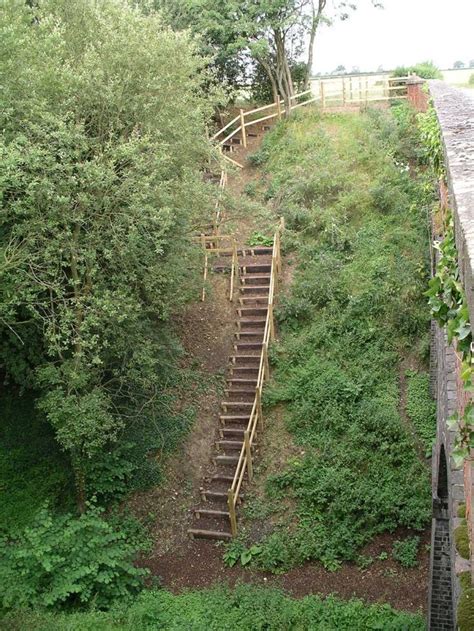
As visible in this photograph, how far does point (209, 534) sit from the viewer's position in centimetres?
1206

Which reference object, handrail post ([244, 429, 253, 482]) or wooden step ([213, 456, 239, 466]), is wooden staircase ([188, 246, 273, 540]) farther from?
handrail post ([244, 429, 253, 482])

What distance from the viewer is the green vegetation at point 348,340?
454 inches

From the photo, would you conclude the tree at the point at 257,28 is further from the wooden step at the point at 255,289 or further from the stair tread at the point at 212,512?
the stair tread at the point at 212,512

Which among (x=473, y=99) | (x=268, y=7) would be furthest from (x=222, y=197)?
(x=268, y=7)

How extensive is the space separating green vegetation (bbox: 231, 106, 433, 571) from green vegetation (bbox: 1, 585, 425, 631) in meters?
0.99

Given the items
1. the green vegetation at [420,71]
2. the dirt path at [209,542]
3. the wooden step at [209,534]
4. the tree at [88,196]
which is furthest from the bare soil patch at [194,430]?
the green vegetation at [420,71]

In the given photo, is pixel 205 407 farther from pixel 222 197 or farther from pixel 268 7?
pixel 268 7

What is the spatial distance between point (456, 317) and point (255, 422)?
34.4ft

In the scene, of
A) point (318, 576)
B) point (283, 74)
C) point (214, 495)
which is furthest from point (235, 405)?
point (283, 74)

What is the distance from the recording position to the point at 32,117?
1003 cm

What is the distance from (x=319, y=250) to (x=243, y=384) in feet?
14.8

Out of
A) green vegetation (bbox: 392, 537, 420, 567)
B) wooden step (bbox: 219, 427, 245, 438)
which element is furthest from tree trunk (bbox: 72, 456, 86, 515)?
green vegetation (bbox: 392, 537, 420, 567)

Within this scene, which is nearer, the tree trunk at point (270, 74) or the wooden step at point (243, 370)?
the wooden step at point (243, 370)

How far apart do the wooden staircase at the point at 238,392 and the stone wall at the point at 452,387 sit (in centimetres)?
408
